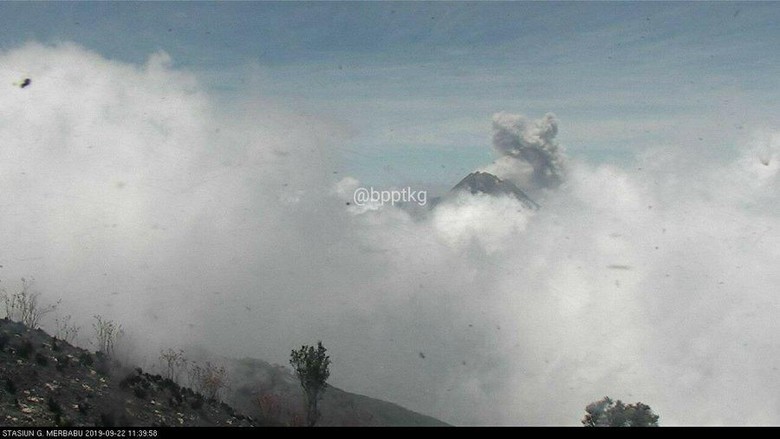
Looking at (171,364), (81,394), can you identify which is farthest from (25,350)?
(171,364)

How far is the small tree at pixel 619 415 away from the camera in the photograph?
41.3 m

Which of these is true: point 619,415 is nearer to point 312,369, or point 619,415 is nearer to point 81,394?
point 312,369

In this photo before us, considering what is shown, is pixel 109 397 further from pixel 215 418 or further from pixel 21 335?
pixel 21 335

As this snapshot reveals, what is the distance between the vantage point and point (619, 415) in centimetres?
4294

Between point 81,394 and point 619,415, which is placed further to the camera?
point 619,415

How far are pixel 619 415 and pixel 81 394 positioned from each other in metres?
41.5

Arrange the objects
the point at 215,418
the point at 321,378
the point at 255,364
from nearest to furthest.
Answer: the point at 215,418 → the point at 321,378 → the point at 255,364

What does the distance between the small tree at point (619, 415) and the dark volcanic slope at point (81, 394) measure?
29.4m

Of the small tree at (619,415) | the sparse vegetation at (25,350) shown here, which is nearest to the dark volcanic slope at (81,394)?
the sparse vegetation at (25,350)

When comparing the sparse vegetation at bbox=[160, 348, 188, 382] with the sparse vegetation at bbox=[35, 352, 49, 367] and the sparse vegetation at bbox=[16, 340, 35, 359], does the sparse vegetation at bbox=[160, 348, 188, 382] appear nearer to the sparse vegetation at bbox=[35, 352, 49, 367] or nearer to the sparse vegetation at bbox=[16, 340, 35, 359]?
the sparse vegetation at bbox=[16, 340, 35, 359]
